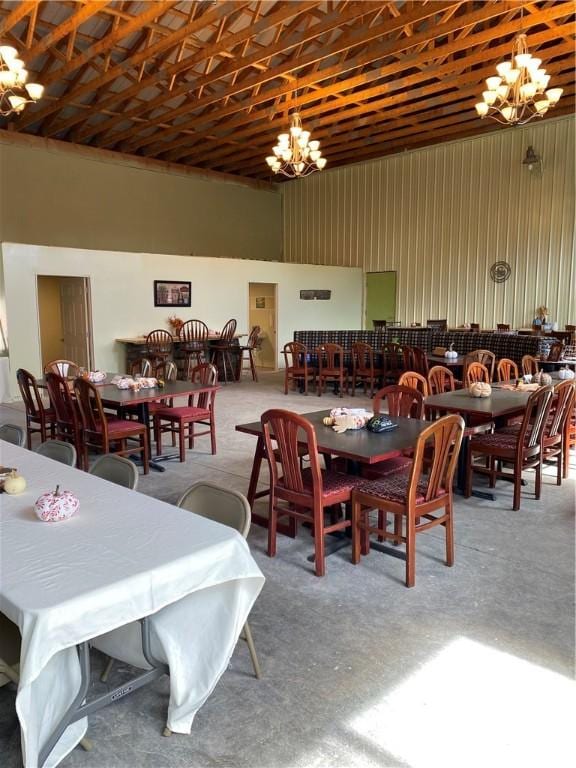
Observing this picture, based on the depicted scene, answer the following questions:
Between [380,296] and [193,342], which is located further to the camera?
[380,296]

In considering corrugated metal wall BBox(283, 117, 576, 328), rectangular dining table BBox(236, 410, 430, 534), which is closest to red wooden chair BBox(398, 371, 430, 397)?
rectangular dining table BBox(236, 410, 430, 534)

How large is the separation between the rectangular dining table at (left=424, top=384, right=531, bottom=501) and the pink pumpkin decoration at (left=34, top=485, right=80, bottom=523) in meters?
2.80

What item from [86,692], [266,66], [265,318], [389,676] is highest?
[266,66]

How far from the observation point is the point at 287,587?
2.89 m

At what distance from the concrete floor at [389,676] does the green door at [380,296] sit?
1042 centimetres

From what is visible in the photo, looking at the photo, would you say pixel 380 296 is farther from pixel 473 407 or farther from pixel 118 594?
pixel 118 594

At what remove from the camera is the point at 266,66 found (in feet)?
27.2

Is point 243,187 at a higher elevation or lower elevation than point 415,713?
higher

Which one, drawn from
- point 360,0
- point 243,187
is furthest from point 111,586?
point 243,187

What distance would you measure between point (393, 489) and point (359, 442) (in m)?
0.31

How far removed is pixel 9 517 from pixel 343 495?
1.62m

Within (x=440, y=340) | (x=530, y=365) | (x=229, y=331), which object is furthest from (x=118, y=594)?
(x=229, y=331)

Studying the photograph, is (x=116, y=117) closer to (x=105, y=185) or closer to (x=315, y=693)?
(x=105, y=185)

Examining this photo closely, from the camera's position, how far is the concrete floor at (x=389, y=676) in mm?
1816
